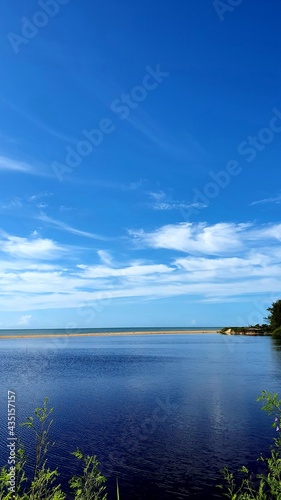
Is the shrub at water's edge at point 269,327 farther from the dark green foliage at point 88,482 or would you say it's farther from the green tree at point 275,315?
the dark green foliage at point 88,482

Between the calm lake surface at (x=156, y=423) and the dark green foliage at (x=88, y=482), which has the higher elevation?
the dark green foliage at (x=88, y=482)

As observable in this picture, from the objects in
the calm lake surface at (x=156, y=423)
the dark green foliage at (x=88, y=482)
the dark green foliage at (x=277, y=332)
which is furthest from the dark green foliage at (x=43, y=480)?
the dark green foliage at (x=277, y=332)

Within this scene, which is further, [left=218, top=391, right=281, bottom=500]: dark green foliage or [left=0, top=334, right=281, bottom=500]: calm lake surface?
[left=0, top=334, right=281, bottom=500]: calm lake surface

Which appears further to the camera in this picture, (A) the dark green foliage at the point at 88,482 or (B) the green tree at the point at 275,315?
(B) the green tree at the point at 275,315

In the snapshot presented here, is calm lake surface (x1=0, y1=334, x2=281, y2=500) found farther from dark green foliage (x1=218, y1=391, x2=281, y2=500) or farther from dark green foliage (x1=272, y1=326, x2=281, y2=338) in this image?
dark green foliage (x1=272, y1=326, x2=281, y2=338)

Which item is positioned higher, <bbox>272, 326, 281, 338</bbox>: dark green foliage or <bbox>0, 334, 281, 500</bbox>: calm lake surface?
<bbox>272, 326, 281, 338</bbox>: dark green foliage

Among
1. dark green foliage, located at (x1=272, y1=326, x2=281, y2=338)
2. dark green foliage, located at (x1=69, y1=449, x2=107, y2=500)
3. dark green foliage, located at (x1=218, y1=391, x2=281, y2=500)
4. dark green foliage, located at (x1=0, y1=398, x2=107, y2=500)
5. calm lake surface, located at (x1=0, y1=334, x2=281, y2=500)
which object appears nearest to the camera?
dark green foliage, located at (x1=0, y1=398, x2=107, y2=500)

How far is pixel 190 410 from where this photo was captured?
31406 millimetres

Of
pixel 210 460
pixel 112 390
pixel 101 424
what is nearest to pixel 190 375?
pixel 112 390

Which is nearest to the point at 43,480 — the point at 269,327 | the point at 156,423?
the point at 156,423

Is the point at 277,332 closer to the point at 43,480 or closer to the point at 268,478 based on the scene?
the point at 268,478

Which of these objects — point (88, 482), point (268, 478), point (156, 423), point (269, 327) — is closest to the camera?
point (268, 478)

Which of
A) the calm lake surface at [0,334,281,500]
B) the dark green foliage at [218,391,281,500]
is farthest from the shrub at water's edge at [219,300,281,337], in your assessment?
the dark green foliage at [218,391,281,500]

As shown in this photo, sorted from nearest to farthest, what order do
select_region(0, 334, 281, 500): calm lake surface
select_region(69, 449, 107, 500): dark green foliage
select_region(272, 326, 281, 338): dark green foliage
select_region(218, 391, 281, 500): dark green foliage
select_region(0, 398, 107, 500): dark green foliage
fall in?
select_region(0, 398, 107, 500): dark green foliage, select_region(69, 449, 107, 500): dark green foliage, select_region(218, 391, 281, 500): dark green foliage, select_region(0, 334, 281, 500): calm lake surface, select_region(272, 326, 281, 338): dark green foliage
